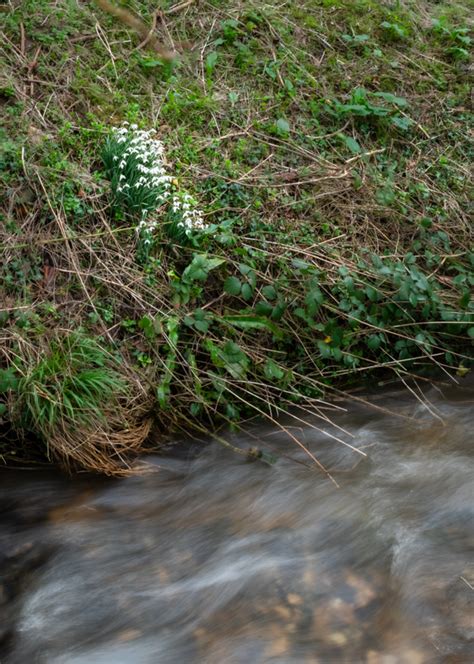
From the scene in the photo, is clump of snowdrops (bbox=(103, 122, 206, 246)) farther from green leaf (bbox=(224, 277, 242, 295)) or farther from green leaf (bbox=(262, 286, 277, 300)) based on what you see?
green leaf (bbox=(262, 286, 277, 300))

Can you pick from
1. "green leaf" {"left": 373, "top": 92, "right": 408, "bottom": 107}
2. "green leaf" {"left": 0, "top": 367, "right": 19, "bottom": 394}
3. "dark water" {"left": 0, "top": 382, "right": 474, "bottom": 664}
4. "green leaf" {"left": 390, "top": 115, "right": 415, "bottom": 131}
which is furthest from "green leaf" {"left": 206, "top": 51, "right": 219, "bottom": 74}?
"green leaf" {"left": 0, "top": 367, "right": 19, "bottom": 394}

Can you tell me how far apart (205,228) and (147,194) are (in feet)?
1.30

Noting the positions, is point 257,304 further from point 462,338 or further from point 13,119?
point 13,119

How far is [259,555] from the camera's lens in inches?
136

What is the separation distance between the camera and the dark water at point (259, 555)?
3.01 m

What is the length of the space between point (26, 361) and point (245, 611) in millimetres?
1711

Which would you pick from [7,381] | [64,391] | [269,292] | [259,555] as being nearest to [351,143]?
[269,292]

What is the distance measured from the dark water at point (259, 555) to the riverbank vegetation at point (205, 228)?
32 centimetres

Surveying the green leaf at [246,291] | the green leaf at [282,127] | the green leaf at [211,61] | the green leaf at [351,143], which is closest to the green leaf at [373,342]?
the green leaf at [246,291]

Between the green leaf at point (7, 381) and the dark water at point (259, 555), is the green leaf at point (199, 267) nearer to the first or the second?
the dark water at point (259, 555)

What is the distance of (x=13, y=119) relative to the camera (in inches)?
194

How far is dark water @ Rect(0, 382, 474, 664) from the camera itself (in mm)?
3006

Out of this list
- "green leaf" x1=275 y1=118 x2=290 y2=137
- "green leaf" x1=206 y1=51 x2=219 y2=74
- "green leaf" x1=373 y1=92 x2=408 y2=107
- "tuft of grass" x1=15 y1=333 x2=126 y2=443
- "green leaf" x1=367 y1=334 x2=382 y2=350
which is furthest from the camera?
"green leaf" x1=373 y1=92 x2=408 y2=107

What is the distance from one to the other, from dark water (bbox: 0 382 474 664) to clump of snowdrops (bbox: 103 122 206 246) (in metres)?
1.29
